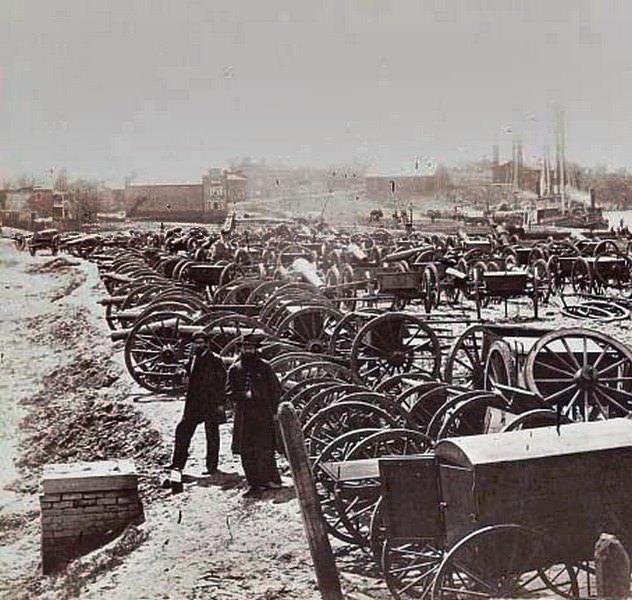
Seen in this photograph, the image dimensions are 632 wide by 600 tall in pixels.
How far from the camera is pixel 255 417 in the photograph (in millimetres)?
6129

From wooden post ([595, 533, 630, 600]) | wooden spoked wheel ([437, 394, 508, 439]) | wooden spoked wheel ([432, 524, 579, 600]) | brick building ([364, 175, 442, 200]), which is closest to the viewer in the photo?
wooden post ([595, 533, 630, 600])

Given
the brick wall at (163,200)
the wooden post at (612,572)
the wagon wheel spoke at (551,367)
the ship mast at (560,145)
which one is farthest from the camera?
the brick wall at (163,200)

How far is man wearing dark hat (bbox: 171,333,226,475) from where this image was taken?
6.54 m

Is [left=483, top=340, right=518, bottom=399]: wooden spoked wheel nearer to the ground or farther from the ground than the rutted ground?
farther from the ground

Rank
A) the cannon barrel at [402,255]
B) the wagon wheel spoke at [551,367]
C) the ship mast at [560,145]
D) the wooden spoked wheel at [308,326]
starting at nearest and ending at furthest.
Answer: the wagon wheel spoke at [551,367] → the ship mast at [560,145] → the wooden spoked wheel at [308,326] → the cannon barrel at [402,255]

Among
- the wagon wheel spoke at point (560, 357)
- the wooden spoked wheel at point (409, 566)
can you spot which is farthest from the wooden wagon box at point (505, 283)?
the wooden spoked wheel at point (409, 566)

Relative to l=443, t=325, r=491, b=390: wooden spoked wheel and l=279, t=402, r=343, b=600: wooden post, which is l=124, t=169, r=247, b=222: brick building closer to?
l=443, t=325, r=491, b=390: wooden spoked wheel

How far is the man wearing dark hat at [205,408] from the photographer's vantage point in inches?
258

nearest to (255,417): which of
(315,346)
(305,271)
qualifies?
(315,346)

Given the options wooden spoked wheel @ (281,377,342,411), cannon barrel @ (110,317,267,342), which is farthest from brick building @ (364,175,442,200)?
wooden spoked wheel @ (281,377,342,411)

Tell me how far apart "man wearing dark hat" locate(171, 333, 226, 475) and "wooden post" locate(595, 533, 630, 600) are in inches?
133

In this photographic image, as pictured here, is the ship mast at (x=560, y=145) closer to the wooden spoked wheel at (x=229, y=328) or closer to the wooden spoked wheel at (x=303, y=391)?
the wooden spoked wheel at (x=303, y=391)

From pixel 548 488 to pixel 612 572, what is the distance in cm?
63

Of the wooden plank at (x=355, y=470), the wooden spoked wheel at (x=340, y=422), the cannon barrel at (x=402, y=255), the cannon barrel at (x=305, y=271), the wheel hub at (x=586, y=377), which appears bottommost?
the wooden plank at (x=355, y=470)
